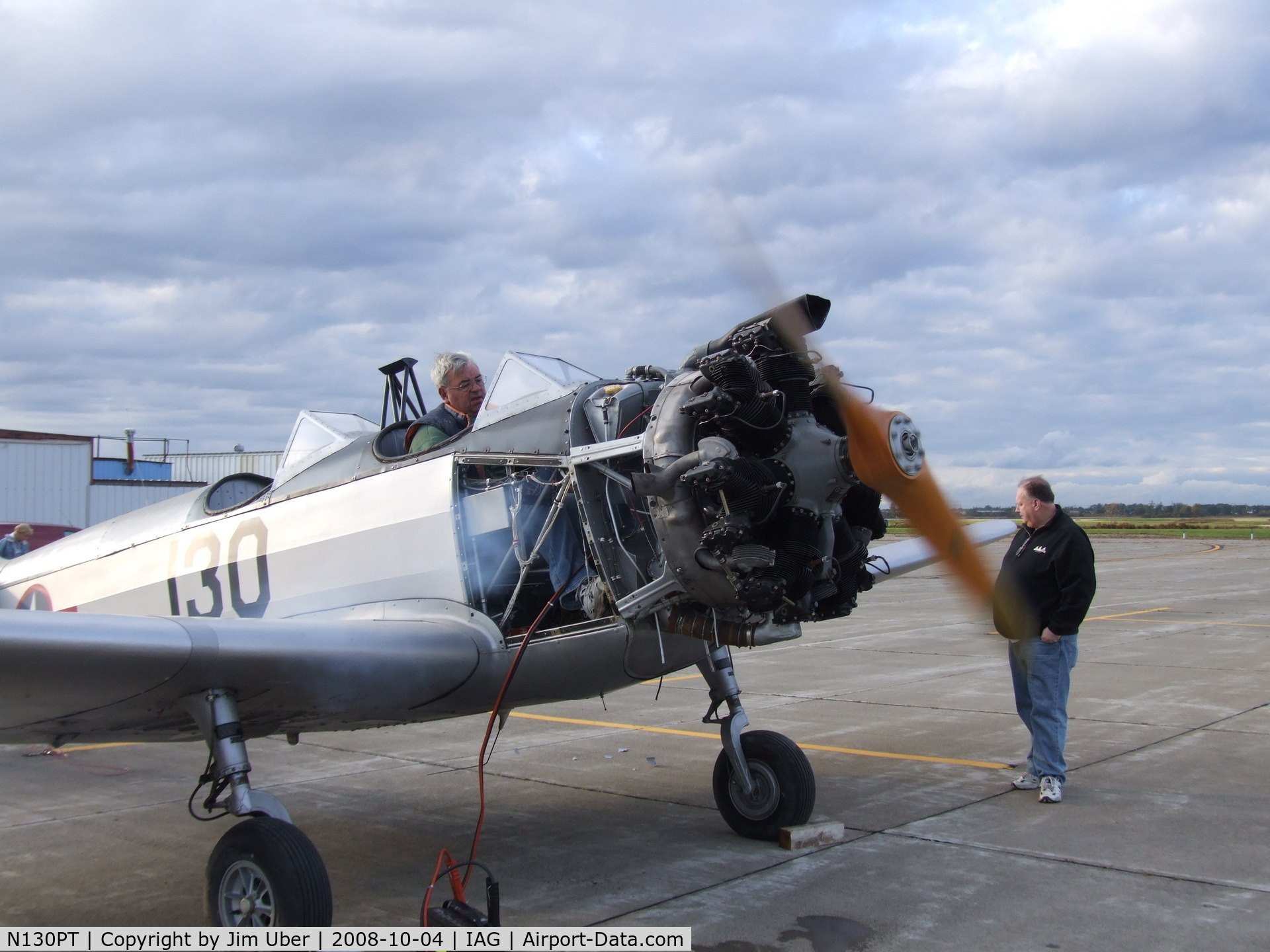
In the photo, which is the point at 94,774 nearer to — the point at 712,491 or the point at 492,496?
the point at 492,496

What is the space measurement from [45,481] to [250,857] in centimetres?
2597

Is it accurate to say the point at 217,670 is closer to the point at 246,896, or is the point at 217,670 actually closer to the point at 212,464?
the point at 246,896

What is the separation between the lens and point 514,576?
5.01 metres

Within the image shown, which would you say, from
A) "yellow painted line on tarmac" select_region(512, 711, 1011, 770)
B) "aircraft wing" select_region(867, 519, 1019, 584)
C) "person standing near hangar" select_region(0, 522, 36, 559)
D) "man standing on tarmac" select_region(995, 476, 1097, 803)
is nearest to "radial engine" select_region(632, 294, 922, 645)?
"aircraft wing" select_region(867, 519, 1019, 584)

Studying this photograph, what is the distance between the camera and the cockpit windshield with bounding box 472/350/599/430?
512 centimetres

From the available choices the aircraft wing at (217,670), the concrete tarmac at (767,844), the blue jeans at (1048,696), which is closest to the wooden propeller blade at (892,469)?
the concrete tarmac at (767,844)

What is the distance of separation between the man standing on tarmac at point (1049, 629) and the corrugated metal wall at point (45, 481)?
25.2 meters

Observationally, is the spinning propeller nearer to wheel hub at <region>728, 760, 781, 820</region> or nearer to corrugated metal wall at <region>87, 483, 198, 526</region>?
wheel hub at <region>728, 760, 781, 820</region>

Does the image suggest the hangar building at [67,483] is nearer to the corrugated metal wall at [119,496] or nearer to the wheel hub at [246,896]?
the corrugated metal wall at [119,496]

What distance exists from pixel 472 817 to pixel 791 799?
192cm

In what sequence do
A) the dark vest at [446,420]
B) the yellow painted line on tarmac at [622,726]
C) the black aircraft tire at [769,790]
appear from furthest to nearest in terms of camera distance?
the yellow painted line on tarmac at [622,726]
the dark vest at [446,420]
the black aircraft tire at [769,790]

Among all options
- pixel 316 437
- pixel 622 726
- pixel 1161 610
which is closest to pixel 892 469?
pixel 316 437

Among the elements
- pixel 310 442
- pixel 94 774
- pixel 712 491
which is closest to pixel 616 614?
pixel 712 491

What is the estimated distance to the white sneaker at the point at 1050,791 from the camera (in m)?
6.04
